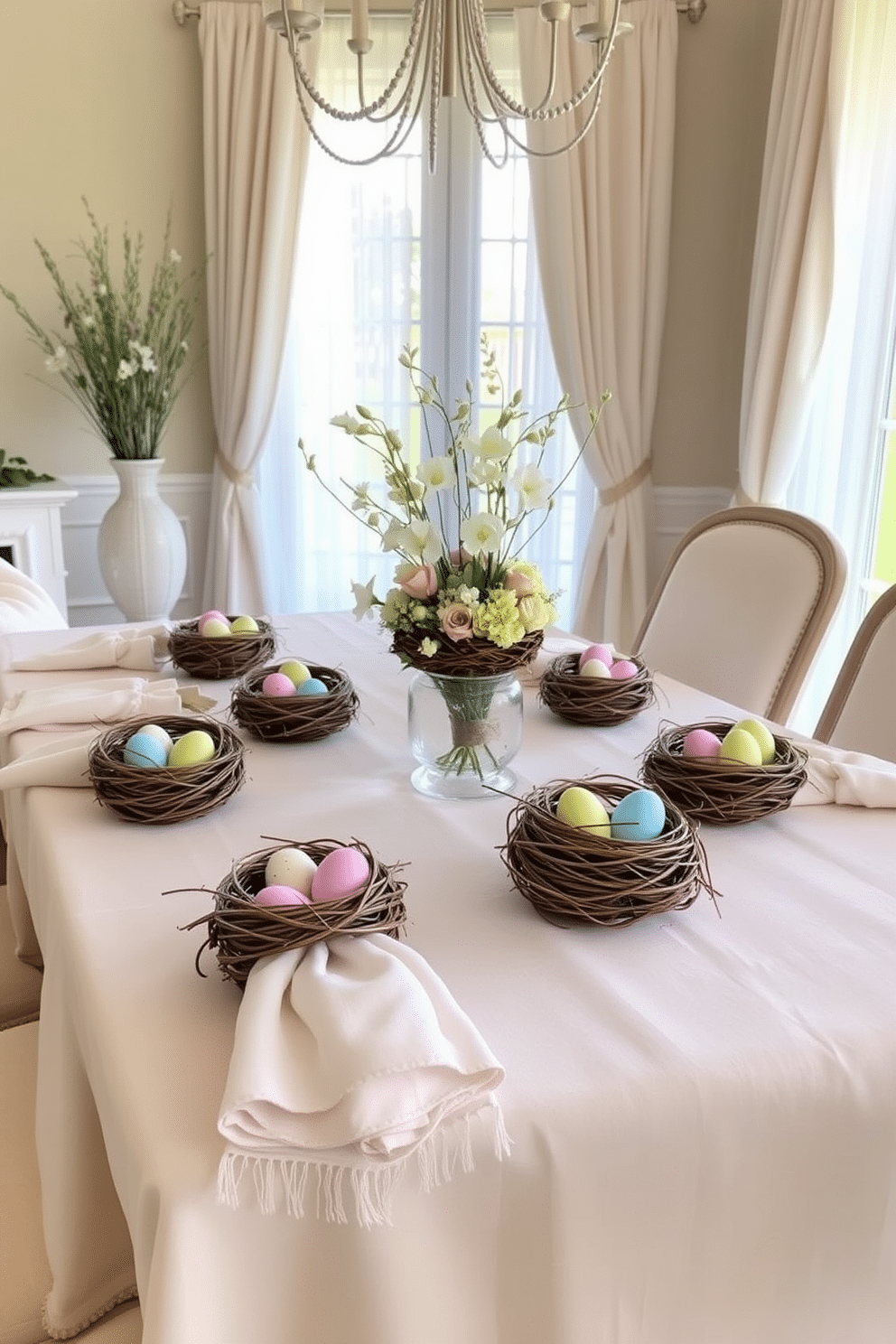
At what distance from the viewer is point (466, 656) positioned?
4.21 feet

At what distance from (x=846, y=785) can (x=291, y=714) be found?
0.74m

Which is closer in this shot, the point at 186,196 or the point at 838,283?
the point at 838,283

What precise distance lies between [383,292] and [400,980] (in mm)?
3412

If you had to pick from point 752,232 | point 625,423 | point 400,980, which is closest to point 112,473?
point 625,423

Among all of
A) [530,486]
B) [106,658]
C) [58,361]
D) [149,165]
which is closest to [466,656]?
[530,486]

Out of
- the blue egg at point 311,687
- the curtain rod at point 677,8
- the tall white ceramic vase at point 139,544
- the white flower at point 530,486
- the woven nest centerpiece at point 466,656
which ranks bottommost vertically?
the tall white ceramic vase at point 139,544

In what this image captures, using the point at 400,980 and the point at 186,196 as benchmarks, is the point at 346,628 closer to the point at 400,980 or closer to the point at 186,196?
the point at 400,980

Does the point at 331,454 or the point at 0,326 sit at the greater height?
the point at 0,326

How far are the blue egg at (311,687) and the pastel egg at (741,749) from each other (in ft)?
1.90

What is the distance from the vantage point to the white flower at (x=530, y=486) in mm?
1238

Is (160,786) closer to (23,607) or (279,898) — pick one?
(279,898)

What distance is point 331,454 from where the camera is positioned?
4.00m

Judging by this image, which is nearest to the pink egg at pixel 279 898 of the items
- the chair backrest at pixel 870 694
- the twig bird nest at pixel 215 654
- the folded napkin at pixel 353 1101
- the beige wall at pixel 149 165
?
the folded napkin at pixel 353 1101

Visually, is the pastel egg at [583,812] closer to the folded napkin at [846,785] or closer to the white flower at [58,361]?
the folded napkin at [846,785]
